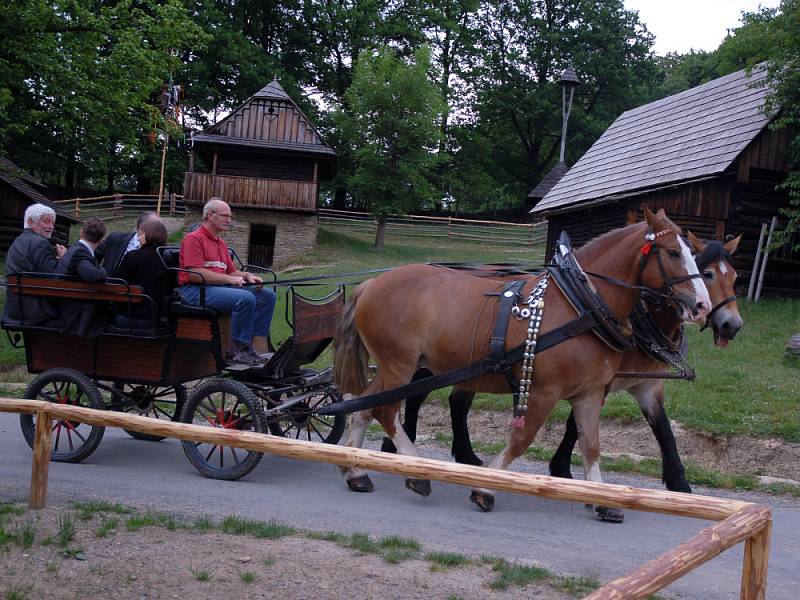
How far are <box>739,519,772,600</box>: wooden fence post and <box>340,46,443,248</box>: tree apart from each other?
2741cm

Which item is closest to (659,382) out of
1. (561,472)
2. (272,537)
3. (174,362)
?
(561,472)

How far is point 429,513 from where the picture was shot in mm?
5273

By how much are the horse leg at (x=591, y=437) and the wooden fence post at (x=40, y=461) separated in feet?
11.7

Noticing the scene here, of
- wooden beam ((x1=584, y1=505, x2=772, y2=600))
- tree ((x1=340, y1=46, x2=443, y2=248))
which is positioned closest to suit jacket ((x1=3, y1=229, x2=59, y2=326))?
wooden beam ((x1=584, y1=505, x2=772, y2=600))

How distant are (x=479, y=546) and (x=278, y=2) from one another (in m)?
41.9

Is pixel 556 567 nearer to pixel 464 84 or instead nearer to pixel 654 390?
pixel 654 390

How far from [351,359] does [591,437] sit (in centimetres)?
202

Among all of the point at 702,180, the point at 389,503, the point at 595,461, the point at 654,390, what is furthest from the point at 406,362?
the point at 702,180

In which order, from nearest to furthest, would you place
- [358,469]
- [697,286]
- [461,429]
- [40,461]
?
[40,461] → [697,286] → [358,469] → [461,429]

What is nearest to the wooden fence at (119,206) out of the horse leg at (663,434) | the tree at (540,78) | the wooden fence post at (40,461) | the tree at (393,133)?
the tree at (393,133)

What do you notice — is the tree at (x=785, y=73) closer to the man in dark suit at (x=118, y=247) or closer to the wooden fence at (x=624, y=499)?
the man in dark suit at (x=118, y=247)

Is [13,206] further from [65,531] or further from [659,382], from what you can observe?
[659,382]

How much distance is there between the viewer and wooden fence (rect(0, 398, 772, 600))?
2.51m

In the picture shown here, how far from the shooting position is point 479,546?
454cm
